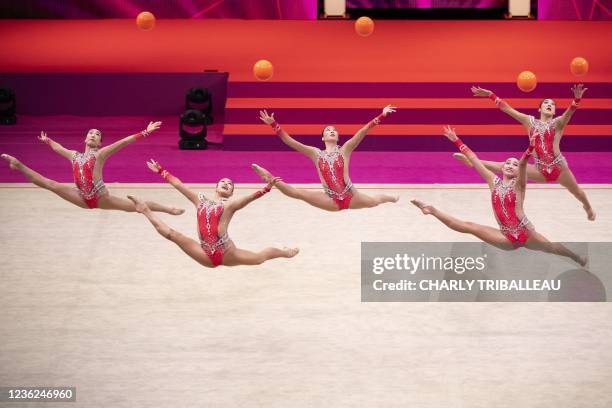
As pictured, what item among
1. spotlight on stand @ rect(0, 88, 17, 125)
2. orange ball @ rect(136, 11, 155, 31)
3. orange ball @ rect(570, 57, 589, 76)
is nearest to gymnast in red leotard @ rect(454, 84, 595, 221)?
orange ball @ rect(570, 57, 589, 76)

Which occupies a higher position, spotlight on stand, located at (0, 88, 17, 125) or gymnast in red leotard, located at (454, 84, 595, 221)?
spotlight on stand, located at (0, 88, 17, 125)

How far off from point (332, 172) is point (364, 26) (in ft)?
18.4

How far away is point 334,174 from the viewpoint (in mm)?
7812

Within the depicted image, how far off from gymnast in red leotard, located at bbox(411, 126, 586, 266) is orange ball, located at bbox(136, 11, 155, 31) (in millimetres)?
6921

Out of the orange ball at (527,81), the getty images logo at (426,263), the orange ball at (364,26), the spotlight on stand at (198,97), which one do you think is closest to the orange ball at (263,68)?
the spotlight on stand at (198,97)

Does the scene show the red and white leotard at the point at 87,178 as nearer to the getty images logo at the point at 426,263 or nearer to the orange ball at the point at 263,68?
the getty images logo at the point at 426,263

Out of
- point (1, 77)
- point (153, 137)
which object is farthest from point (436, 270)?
point (1, 77)

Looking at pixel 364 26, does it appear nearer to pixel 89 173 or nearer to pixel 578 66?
pixel 578 66

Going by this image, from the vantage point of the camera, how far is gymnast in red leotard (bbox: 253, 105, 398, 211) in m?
7.77

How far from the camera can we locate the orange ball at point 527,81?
10.7m

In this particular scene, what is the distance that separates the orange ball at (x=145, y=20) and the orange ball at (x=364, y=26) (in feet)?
8.88

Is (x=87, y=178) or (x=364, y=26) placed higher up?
(x=364, y=26)

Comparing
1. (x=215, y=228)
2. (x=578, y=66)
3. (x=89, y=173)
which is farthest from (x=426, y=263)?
(x=578, y=66)

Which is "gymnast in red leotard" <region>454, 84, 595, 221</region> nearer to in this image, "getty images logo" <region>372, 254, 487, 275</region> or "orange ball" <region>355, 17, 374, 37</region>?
"getty images logo" <region>372, 254, 487, 275</region>
